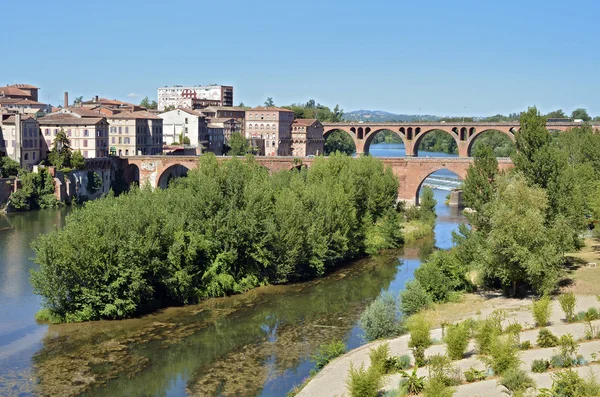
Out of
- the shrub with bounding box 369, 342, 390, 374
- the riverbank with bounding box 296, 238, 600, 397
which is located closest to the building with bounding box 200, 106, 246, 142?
the riverbank with bounding box 296, 238, 600, 397

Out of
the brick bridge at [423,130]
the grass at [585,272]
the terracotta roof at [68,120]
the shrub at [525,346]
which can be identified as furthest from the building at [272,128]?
the shrub at [525,346]

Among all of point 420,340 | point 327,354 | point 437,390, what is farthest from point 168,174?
point 437,390

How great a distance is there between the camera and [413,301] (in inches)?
1190

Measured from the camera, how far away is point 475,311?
29.8 m

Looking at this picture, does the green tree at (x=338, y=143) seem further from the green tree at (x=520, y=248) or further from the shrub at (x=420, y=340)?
the shrub at (x=420, y=340)

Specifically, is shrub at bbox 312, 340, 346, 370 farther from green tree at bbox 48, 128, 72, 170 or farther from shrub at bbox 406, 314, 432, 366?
green tree at bbox 48, 128, 72, 170

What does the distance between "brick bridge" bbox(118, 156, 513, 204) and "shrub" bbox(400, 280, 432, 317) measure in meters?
33.2

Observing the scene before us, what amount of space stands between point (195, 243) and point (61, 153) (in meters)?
40.2

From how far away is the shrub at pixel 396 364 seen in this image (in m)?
21.9

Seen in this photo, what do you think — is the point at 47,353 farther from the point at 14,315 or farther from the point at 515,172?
the point at 515,172

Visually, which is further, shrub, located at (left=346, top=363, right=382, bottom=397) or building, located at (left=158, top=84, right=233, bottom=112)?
building, located at (left=158, top=84, right=233, bottom=112)

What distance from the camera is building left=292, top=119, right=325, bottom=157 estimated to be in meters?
107

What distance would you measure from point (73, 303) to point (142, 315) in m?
2.80

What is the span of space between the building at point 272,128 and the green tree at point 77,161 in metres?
38.6
